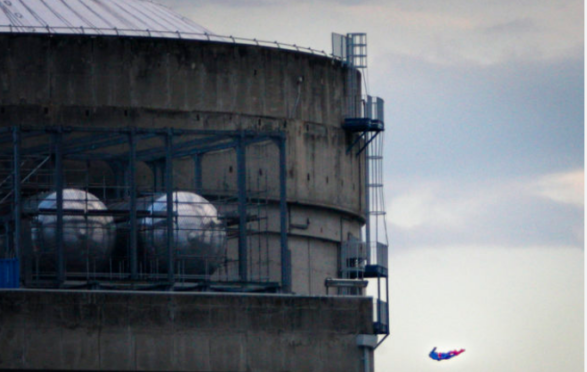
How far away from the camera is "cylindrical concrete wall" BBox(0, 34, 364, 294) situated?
A: 63.2 meters

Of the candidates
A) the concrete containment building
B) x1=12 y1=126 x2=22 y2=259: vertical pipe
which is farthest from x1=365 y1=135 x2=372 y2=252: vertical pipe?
x1=12 y1=126 x2=22 y2=259: vertical pipe

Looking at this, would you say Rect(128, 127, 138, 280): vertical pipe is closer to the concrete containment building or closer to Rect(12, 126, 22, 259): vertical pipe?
the concrete containment building

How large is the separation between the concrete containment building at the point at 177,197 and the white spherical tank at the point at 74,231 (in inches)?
2.0

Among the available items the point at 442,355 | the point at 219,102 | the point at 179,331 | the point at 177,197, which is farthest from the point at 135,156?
the point at 442,355

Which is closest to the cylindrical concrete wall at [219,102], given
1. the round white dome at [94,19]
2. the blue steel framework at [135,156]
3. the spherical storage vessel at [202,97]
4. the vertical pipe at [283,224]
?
the spherical storage vessel at [202,97]

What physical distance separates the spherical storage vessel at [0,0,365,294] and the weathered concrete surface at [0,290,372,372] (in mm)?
8706

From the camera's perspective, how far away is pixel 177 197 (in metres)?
59.3

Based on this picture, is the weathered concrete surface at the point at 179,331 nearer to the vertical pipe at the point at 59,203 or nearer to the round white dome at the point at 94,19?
the vertical pipe at the point at 59,203

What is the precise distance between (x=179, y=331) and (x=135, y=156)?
27.6ft

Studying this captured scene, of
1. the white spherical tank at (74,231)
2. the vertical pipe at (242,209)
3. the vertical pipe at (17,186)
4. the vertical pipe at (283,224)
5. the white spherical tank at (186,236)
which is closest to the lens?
the vertical pipe at (17,186)

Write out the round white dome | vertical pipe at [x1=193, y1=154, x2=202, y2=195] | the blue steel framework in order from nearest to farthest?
the blue steel framework, vertical pipe at [x1=193, y1=154, x2=202, y2=195], the round white dome

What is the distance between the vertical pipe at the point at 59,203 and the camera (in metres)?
57.4

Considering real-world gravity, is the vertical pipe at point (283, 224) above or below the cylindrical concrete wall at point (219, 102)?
below

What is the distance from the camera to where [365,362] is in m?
56.0
